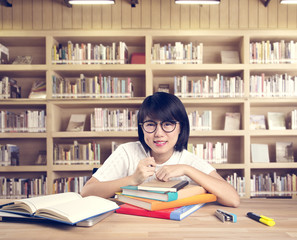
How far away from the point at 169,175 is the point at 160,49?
253 centimetres

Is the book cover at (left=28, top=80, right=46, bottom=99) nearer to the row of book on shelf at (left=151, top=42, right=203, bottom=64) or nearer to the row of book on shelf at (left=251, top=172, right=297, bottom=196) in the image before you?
the row of book on shelf at (left=151, top=42, right=203, bottom=64)

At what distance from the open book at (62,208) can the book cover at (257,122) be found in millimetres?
2983

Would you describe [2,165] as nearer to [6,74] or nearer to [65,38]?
[6,74]

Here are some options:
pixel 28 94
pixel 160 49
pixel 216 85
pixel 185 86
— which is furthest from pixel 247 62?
pixel 28 94

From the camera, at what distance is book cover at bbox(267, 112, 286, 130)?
12.2 ft

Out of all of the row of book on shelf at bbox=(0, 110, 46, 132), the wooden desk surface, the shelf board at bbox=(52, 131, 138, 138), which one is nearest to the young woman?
the wooden desk surface

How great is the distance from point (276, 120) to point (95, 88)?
2296 millimetres

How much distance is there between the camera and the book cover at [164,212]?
1.07 m

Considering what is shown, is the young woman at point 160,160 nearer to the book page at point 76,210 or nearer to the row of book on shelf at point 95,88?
the book page at point 76,210

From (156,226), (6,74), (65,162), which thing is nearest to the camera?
(156,226)

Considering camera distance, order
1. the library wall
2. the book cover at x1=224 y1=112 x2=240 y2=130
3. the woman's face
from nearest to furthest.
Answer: the woman's face
the book cover at x1=224 y1=112 x2=240 y2=130
the library wall

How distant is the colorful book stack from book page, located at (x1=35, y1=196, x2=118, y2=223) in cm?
10

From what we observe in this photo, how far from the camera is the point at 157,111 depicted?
1462mm

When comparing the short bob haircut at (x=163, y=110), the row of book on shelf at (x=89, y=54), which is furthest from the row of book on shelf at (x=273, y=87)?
the short bob haircut at (x=163, y=110)
